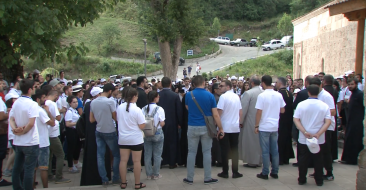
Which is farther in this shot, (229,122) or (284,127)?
(284,127)

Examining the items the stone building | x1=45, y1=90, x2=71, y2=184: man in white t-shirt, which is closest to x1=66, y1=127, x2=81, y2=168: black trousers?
x1=45, y1=90, x2=71, y2=184: man in white t-shirt

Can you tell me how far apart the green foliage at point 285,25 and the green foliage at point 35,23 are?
48.7m

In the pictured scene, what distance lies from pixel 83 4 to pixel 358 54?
10815 mm

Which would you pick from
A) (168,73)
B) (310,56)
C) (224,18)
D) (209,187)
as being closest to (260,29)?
(224,18)

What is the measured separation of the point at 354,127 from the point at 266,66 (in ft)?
118

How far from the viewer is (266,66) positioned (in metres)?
42.4

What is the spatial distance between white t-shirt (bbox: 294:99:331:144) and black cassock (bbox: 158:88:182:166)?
102 inches

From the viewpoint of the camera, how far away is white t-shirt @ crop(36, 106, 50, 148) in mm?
5508

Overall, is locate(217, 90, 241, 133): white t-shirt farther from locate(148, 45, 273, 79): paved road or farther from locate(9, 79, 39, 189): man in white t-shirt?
locate(148, 45, 273, 79): paved road

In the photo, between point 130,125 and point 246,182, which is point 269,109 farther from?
point 130,125

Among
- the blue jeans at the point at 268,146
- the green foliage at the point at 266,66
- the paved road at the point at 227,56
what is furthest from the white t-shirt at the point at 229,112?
the paved road at the point at 227,56

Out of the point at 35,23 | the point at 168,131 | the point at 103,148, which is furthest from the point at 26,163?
the point at 35,23

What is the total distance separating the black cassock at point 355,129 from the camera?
7.36m

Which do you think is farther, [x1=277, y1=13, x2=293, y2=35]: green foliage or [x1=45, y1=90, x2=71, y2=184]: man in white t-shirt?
[x1=277, y1=13, x2=293, y2=35]: green foliage
